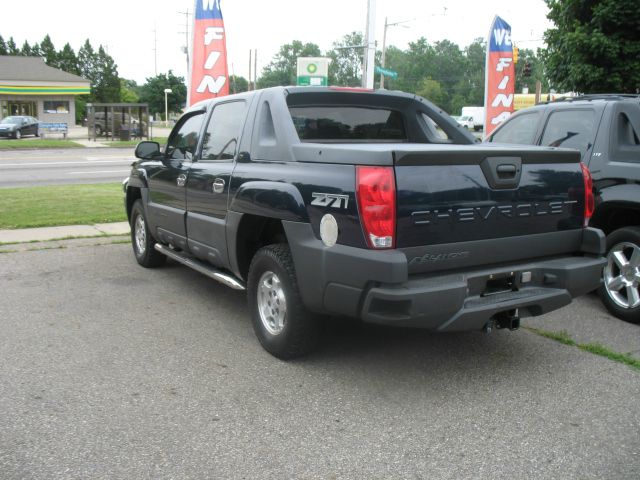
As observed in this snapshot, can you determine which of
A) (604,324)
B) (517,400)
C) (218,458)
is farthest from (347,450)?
(604,324)

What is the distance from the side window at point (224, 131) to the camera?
5168 mm

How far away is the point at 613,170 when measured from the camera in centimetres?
561

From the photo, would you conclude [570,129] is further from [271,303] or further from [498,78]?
[498,78]

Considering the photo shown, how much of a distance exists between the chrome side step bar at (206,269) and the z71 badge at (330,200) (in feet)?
4.24

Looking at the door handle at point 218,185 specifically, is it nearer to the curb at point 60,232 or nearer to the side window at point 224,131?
the side window at point 224,131

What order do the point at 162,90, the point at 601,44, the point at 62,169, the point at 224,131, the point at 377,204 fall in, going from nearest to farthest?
the point at 377,204 → the point at 224,131 → the point at 601,44 → the point at 62,169 → the point at 162,90

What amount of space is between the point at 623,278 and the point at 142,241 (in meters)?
5.09

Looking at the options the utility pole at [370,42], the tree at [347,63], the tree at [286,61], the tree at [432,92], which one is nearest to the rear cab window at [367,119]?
the utility pole at [370,42]

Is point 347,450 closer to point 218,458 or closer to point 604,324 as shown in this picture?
point 218,458

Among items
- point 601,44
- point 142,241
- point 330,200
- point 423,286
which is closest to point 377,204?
point 330,200

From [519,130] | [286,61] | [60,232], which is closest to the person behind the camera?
[519,130]

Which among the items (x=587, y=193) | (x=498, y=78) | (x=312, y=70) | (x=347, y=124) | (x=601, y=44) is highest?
(x=312, y=70)

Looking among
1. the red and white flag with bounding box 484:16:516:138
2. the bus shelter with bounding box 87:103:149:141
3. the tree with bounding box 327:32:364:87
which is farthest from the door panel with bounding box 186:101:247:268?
the tree with bounding box 327:32:364:87

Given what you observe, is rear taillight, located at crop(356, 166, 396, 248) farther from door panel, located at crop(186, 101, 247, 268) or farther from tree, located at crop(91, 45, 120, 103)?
tree, located at crop(91, 45, 120, 103)
